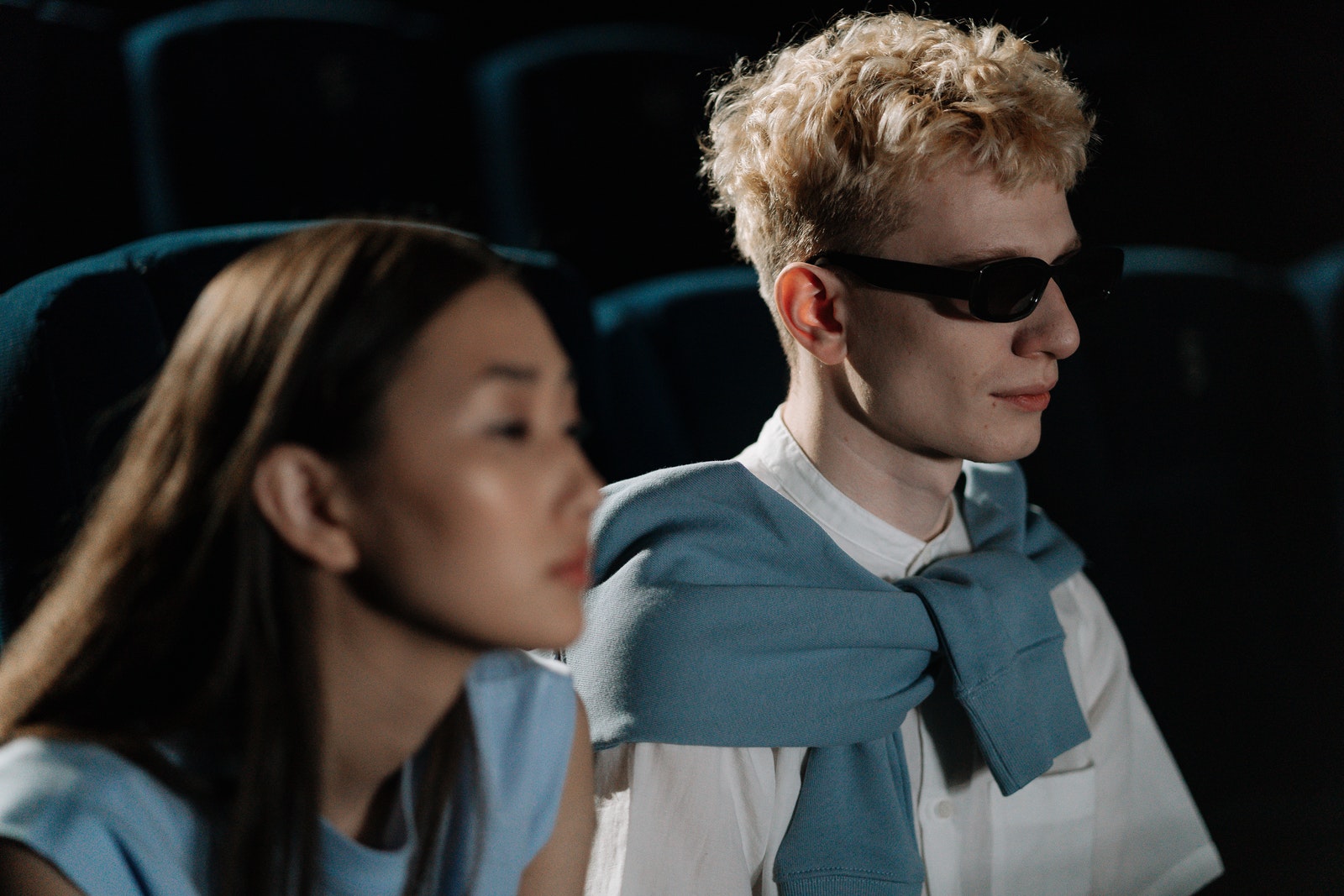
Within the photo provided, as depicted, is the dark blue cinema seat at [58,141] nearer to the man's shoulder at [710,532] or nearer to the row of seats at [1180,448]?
the row of seats at [1180,448]

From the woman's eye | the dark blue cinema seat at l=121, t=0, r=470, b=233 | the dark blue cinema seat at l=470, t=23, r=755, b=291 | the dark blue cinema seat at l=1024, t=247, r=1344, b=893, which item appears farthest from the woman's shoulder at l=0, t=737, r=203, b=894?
the dark blue cinema seat at l=470, t=23, r=755, b=291

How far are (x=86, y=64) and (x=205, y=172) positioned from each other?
331 mm

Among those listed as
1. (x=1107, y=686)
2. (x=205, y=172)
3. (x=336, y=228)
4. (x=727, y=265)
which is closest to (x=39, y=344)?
(x=336, y=228)

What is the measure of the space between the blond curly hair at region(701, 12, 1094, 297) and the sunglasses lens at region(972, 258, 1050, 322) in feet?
0.22

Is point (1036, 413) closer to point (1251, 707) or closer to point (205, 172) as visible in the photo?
point (1251, 707)

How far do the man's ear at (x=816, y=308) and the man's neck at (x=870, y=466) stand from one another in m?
0.05

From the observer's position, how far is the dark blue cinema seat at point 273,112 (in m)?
1.60

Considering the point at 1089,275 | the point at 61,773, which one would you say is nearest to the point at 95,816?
the point at 61,773

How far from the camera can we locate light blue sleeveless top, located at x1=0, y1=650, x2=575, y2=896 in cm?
61

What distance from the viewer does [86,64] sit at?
1292 mm

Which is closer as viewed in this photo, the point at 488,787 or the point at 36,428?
the point at 488,787

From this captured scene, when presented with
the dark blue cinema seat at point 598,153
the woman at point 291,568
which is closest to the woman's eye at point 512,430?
the woman at point 291,568

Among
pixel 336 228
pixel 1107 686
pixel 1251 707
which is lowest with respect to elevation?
pixel 1251 707

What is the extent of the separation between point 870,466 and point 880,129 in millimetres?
254
